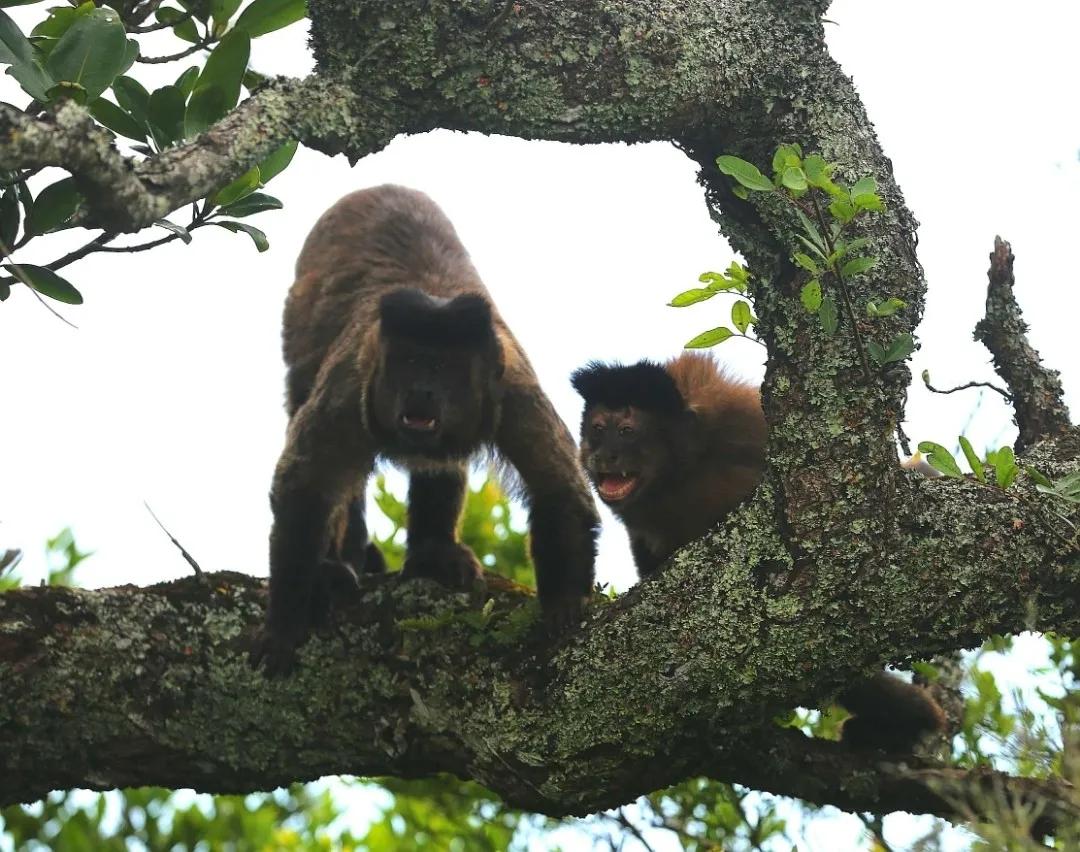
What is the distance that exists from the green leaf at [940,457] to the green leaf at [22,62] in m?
2.54

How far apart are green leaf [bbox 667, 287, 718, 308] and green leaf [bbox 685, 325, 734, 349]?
0.10 meters

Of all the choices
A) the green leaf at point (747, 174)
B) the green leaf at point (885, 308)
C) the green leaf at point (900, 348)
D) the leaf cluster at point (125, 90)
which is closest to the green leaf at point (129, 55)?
the leaf cluster at point (125, 90)

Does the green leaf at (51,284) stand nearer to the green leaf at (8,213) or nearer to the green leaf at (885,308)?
the green leaf at (8,213)

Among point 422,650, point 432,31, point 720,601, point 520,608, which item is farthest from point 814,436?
point 432,31

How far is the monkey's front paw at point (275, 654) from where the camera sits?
442 cm

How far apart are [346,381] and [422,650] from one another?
161 centimetres

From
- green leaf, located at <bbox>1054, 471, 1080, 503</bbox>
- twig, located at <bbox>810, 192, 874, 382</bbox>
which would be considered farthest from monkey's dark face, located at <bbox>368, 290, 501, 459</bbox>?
green leaf, located at <bbox>1054, 471, 1080, 503</bbox>

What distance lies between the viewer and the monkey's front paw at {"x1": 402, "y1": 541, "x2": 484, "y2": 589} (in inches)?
225

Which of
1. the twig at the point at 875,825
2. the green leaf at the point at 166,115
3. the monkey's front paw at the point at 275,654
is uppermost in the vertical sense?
the green leaf at the point at 166,115

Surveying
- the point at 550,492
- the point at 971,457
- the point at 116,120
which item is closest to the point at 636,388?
the point at 550,492

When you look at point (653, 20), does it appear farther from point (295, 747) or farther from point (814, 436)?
point (295, 747)

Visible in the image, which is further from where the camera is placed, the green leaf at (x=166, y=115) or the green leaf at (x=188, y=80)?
the green leaf at (x=188, y=80)

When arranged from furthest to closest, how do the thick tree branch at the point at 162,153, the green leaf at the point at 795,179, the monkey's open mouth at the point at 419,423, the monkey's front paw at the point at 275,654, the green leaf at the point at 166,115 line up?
the monkey's open mouth at the point at 419,423
the monkey's front paw at the point at 275,654
the green leaf at the point at 166,115
the green leaf at the point at 795,179
the thick tree branch at the point at 162,153

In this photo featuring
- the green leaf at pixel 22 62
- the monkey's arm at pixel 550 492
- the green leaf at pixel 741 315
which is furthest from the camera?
the monkey's arm at pixel 550 492
